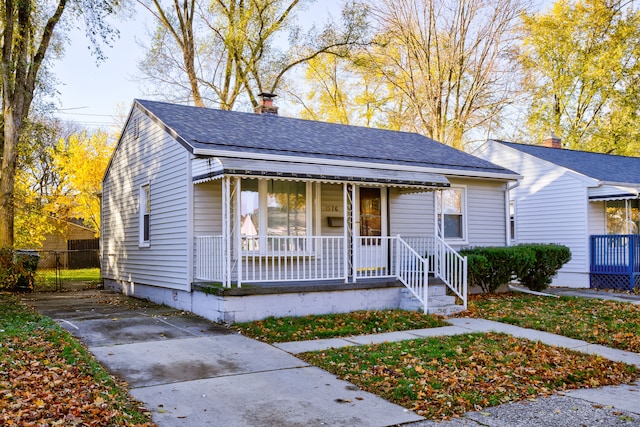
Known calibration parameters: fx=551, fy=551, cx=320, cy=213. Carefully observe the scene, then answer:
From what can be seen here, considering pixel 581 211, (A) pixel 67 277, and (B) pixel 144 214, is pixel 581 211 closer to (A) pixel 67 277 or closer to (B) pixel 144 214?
(B) pixel 144 214

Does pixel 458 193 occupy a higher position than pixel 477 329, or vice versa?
pixel 458 193

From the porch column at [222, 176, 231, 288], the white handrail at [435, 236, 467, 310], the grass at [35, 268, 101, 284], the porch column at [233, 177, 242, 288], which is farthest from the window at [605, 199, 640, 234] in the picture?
the grass at [35, 268, 101, 284]

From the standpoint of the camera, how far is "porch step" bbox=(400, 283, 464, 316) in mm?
10727

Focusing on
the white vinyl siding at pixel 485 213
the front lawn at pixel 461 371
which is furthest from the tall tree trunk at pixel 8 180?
the white vinyl siding at pixel 485 213

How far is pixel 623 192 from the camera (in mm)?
15781

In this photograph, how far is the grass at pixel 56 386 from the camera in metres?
4.57

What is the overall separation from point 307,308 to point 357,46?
1993 centimetres

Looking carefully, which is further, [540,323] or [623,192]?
[623,192]

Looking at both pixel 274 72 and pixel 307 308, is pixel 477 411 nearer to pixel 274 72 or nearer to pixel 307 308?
pixel 307 308

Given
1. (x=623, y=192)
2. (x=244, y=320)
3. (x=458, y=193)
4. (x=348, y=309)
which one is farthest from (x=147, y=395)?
(x=623, y=192)

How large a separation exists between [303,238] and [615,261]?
408 inches

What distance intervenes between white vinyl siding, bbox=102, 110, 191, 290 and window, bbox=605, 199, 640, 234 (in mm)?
13377

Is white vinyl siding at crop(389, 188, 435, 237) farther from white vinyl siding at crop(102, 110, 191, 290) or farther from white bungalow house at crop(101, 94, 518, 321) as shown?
white vinyl siding at crop(102, 110, 191, 290)

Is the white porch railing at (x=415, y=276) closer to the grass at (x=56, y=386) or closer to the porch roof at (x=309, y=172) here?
the porch roof at (x=309, y=172)
